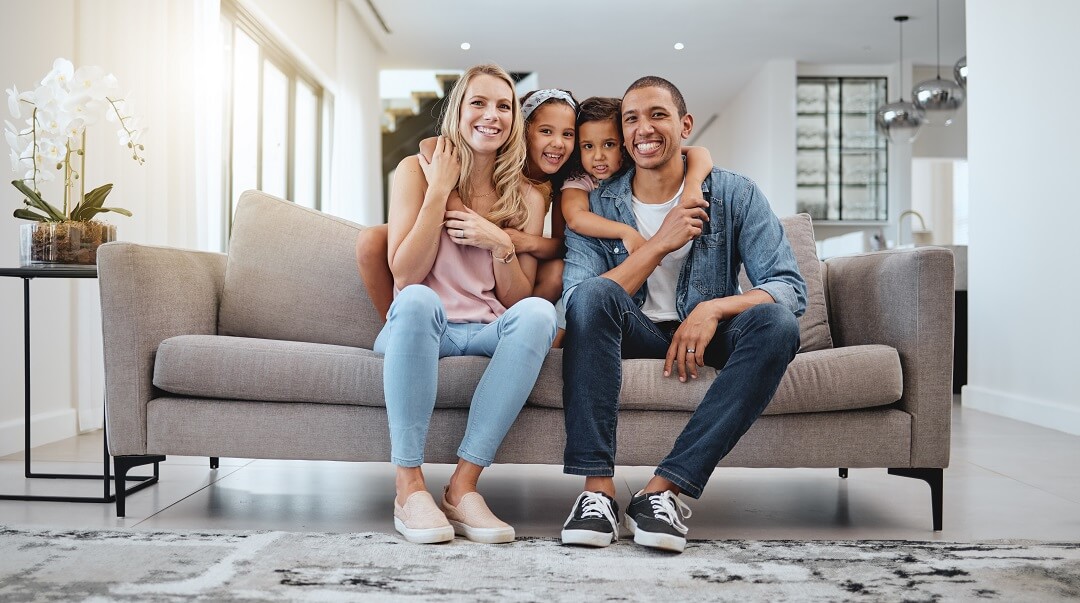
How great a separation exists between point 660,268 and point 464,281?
0.46 metres

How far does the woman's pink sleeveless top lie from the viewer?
193cm

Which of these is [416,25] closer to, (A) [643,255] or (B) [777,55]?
(B) [777,55]

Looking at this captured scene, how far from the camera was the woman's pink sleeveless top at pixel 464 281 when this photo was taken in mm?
1926

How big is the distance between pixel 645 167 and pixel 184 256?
3.67 feet

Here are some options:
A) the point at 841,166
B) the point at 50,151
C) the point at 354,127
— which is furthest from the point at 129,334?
the point at 841,166

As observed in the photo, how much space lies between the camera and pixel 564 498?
2.10 metres

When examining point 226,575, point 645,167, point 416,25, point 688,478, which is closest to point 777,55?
point 416,25

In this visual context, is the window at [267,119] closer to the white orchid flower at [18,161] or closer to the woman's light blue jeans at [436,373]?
the white orchid flower at [18,161]

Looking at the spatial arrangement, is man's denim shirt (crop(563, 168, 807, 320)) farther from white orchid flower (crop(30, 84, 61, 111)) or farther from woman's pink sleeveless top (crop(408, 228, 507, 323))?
white orchid flower (crop(30, 84, 61, 111))

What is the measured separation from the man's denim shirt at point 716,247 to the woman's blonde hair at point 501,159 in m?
0.15

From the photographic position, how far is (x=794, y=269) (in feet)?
6.20

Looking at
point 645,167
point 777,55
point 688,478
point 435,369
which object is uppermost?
point 777,55

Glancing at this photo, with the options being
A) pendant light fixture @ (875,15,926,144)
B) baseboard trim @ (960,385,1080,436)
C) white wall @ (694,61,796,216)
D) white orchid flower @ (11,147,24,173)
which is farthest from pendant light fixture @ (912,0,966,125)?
white orchid flower @ (11,147,24,173)

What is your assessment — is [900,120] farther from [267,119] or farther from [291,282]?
[291,282]
